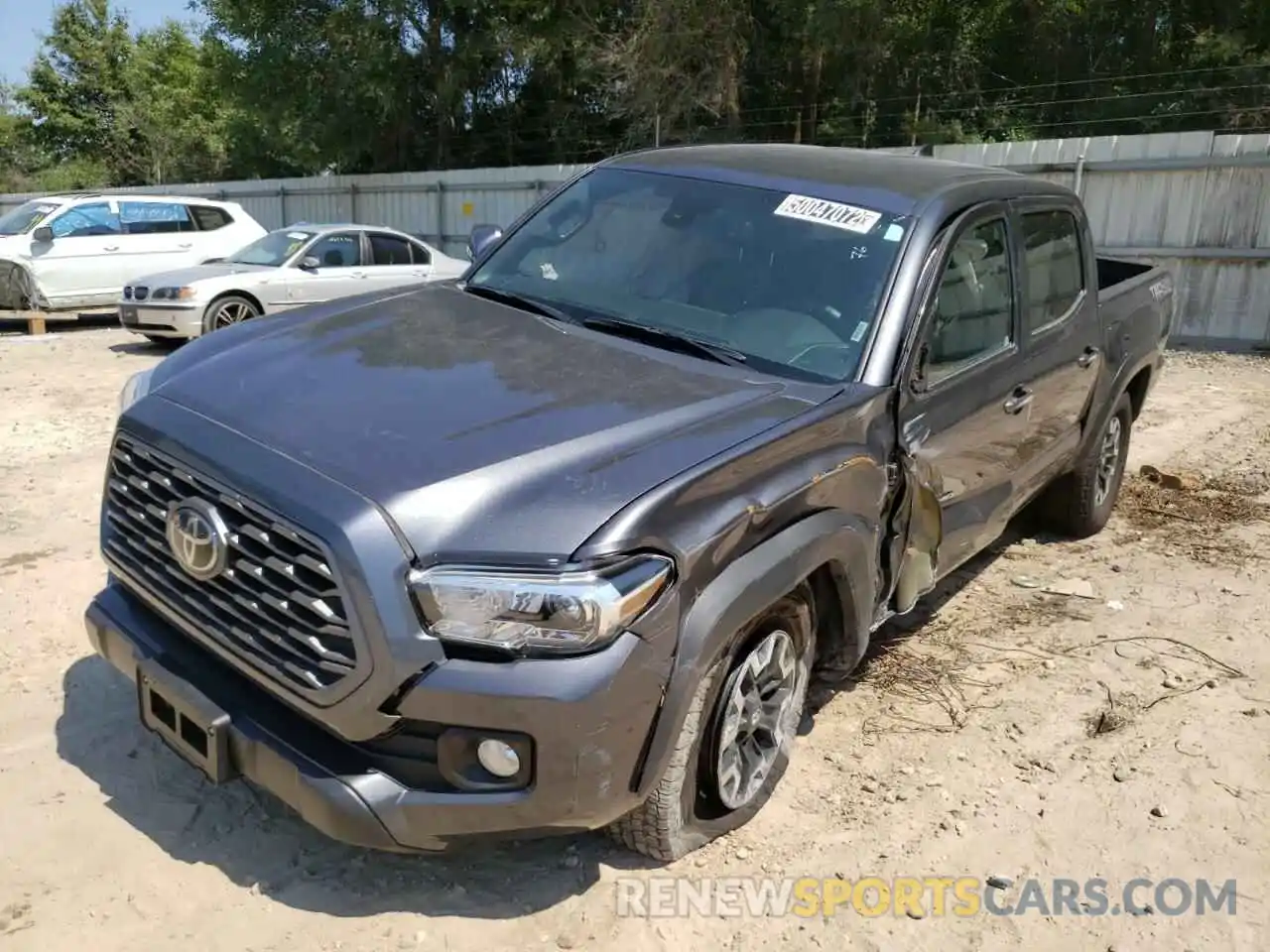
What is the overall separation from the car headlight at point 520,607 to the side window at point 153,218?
1320 cm

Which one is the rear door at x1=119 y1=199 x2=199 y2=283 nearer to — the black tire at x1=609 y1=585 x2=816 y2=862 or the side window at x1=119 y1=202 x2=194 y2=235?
the side window at x1=119 y1=202 x2=194 y2=235

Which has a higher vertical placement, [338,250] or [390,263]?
[338,250]

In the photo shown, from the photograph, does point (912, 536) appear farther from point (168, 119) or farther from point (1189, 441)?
point (168, 119)

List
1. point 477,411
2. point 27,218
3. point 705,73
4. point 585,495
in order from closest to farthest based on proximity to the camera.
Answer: point 585,495, point 477,411, point 27,218, point 705,73

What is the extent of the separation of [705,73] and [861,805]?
19.2 metres

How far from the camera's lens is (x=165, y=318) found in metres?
11.0

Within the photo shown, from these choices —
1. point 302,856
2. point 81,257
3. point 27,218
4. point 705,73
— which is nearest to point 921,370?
point 302,856

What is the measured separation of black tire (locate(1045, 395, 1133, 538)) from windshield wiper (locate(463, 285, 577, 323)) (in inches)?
121

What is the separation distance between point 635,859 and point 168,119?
44582 millimetres

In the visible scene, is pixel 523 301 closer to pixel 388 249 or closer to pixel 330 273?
pixel 330 273

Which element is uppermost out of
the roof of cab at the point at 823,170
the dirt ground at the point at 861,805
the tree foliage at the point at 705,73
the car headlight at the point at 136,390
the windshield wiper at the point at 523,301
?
the tree foliage at the point at 705,73

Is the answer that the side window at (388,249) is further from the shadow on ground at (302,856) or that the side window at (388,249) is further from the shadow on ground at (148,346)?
the shadow on ground at (302,856)

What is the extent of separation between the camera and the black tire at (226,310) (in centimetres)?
1109

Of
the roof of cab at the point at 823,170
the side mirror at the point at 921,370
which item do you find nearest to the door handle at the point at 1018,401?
the side mirror at the point at 921,370
